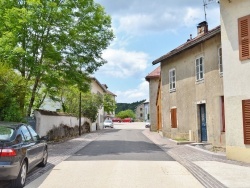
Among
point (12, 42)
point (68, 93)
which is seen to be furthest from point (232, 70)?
point (68, 93)

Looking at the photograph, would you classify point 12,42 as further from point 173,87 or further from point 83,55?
point 173,87

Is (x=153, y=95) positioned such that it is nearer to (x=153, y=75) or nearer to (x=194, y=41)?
(x=153, y=75)

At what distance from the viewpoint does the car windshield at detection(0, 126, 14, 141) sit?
25.1 feet

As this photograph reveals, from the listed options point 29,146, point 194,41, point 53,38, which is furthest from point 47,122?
point 29,146

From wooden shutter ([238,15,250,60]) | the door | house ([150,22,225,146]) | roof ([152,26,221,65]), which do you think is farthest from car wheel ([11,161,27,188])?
the door

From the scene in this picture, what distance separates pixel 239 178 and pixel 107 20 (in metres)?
14.4

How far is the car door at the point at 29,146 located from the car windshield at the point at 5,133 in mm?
460

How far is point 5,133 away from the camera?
7902 millimetres

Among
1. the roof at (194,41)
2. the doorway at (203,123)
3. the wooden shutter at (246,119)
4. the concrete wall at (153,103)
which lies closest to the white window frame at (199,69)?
the roof at (194,41)

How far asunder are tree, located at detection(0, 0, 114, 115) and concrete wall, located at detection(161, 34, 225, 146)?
5485 mm

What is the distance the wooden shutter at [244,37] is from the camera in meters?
12.1

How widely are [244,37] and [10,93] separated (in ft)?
32.3

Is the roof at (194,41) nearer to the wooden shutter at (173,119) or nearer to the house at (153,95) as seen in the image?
the wooden shutter at (173,119)

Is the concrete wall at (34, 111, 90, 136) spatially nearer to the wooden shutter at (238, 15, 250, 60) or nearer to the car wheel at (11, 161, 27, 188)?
the car wheel at (11, 161, 27, 188)
